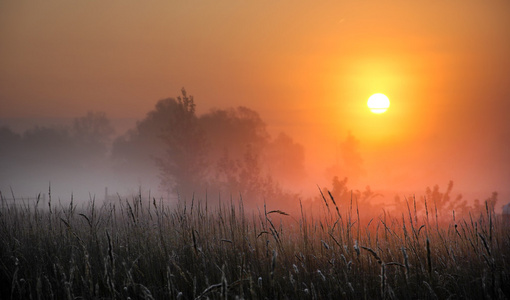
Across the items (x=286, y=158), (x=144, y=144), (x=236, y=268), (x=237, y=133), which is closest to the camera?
(x=236, y=268)

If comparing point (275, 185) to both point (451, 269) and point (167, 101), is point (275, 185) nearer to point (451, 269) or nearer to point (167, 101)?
point (167, 101)

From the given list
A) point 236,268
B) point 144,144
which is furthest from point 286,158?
point 236,268

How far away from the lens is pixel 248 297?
4.55 meters

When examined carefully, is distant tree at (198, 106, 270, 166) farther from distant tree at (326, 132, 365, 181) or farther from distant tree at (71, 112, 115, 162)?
distant tree at (71, 112, 115, 162)

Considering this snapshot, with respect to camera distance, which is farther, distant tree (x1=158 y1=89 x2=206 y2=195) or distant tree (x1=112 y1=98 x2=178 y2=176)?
distant tree (x1=112 y1=98 x2=178 y2=176)

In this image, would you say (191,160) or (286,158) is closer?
(191,160)

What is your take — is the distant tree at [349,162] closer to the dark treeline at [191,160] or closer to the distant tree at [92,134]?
the dark treeline at [191,160]

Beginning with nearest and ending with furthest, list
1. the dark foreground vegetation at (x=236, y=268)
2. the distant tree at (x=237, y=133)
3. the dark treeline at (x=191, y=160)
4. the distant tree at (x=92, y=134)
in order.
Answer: the dark foreground vegetation at (x=236, y=268)
the dark treeline at (x=191, y=160)
the distant tree at (x=237, y=133)
the distant tree at (x=92, y=134)

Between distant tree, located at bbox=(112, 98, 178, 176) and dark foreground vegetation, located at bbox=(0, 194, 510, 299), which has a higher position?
distant tree, located at bbox=(112, 98, 178, 176)

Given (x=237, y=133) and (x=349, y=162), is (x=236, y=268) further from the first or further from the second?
(x=349, y=162)

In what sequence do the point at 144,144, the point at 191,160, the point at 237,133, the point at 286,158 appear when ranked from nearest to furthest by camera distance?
the point at 191,160 → the point at 237,133 → the point at 144,144 → the point at 286,158

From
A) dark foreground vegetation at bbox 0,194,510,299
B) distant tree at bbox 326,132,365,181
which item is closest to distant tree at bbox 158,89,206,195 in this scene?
distant tree at bbox 326,132,365,181

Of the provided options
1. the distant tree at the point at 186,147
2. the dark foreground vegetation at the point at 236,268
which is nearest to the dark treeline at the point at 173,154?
the distant tree at the point at 186,147

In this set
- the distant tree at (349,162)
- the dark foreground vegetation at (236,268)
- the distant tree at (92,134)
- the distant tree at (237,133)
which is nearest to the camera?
the dark foreground vegetation at (236,268)
